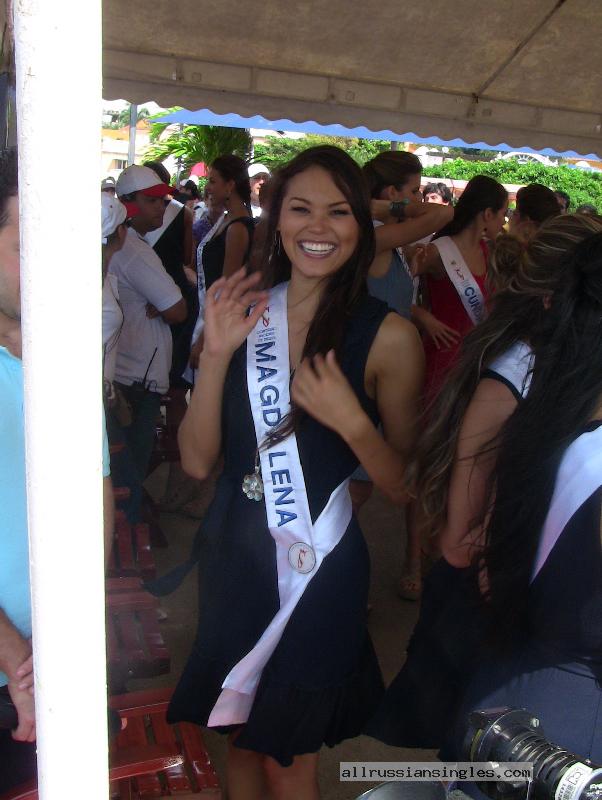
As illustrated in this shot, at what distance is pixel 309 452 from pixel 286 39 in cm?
323

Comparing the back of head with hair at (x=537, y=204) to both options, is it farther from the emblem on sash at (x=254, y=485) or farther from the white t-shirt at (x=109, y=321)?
the emblem on sash at (x=254, y=485)

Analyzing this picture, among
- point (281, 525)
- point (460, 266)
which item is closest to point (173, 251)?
point (460, 266)

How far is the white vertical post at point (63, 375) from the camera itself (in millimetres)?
682

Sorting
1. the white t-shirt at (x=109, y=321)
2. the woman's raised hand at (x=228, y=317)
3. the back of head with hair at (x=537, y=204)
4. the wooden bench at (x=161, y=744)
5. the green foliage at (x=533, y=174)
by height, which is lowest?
the wooden bench at (x=161, y=744)

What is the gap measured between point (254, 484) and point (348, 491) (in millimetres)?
239

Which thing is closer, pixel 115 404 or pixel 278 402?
pixel 278 402

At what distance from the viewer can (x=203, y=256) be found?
429cm

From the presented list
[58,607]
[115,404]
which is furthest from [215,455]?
[115,404]

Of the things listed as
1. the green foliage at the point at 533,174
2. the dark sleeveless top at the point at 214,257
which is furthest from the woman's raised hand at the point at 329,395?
the green foliage at the point at 533,174

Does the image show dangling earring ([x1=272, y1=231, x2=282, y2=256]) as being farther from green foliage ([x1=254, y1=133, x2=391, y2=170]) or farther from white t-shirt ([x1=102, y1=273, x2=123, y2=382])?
green foliage ([x1=254, y1=133, x2=391, y2=170])

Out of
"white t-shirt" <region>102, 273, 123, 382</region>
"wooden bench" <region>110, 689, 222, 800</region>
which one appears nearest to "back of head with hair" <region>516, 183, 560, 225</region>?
"white t-shirt" <region>102, 273, 123, 382</region>

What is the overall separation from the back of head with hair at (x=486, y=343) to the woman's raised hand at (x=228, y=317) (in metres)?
0.47

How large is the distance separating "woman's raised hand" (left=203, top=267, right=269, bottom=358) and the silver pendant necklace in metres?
0.25

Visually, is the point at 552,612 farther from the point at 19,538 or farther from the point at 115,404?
the point at 115,404
